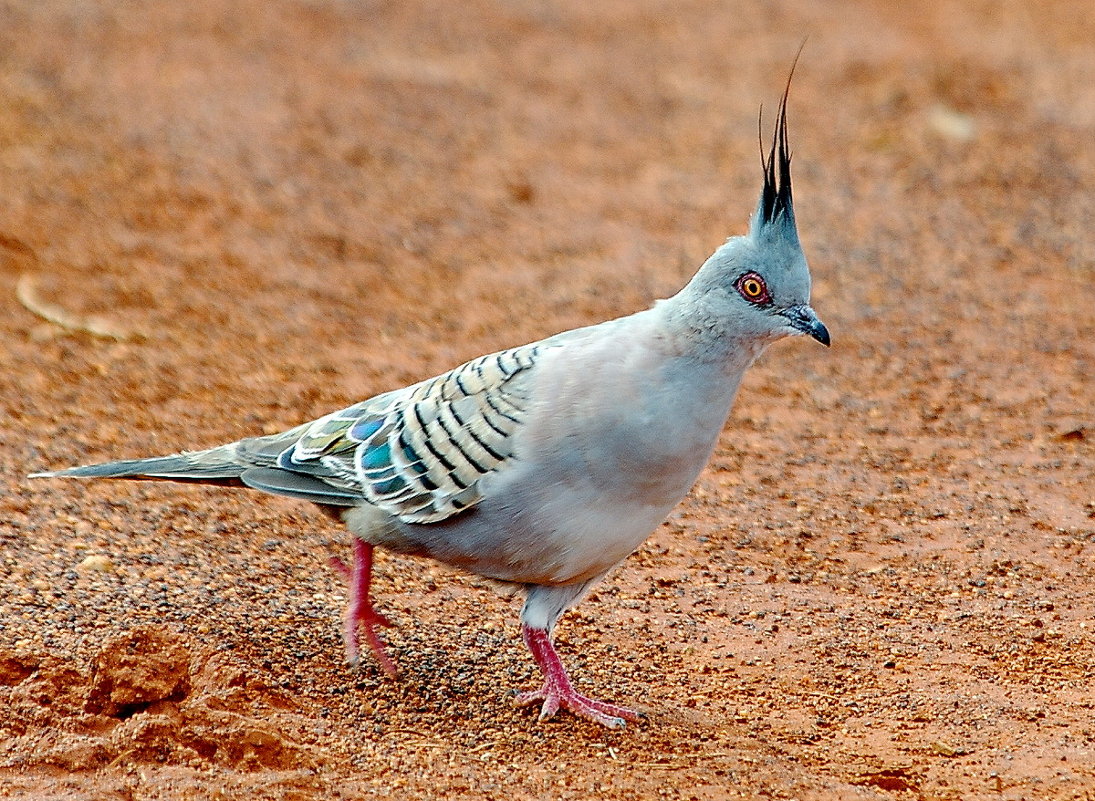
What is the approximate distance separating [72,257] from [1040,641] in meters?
6.07

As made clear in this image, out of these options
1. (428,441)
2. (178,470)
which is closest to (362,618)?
(428,441)

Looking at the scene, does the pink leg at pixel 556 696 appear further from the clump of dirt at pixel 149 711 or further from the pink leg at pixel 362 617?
the clump of dirt at pixel 149 711

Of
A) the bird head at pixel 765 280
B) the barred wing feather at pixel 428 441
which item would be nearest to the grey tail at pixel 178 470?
the barred wing feather at pixel 428 441

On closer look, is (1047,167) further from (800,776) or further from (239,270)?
(800,776)

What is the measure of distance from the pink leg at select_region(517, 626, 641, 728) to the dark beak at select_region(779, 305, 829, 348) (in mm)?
1250

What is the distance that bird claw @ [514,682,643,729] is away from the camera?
4535 mm

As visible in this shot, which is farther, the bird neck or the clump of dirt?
the bird neck

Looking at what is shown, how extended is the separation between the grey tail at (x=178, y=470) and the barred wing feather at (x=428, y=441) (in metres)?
0.18

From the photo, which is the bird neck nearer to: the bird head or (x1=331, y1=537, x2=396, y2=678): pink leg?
the bird head

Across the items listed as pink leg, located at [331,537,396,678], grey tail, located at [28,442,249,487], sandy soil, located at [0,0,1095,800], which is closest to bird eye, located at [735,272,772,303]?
sandy soil, located at [0,0,1095,800]

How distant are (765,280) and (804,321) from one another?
Answer: 184mm

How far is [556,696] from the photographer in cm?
456

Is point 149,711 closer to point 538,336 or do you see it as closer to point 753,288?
point 753,288

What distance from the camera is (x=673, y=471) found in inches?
169
